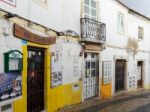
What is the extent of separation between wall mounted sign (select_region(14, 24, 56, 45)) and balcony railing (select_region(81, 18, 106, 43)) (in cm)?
350

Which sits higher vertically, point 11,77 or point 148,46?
point 148,46

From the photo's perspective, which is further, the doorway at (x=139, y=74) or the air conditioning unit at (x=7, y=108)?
the doorway at (x=139, y=74)

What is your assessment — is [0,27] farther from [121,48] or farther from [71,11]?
[121,48]

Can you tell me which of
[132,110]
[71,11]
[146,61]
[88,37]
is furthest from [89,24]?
[146,61]

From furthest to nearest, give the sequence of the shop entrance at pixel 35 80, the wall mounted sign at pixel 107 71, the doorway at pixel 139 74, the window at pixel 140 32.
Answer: the doorway at pixel 139 74, the window at pixel 140 32, the wall mounted sign at pixel 107 71, the shop entrance at pixel 35 80

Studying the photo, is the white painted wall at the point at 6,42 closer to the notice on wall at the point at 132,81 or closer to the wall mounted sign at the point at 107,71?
the wall mounted sign at the point at 107,71

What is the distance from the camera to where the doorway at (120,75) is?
68.2 ft

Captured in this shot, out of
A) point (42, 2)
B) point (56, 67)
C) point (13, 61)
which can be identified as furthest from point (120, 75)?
point (13, 61)

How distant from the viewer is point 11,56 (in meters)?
9.47

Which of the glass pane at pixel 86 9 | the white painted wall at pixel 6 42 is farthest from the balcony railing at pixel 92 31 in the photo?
the white painted wall at pixel 6 42

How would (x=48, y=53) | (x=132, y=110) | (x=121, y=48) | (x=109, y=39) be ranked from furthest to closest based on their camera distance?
(x=121, y=48), (x=109, y=39), (x=132, y=110), (x=48, y=53)

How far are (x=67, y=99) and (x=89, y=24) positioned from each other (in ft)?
12.7

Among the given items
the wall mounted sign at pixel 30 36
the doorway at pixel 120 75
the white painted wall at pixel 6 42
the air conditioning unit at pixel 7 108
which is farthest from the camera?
the doorway at pixel 120 75

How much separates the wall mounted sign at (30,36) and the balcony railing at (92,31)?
350 cm
